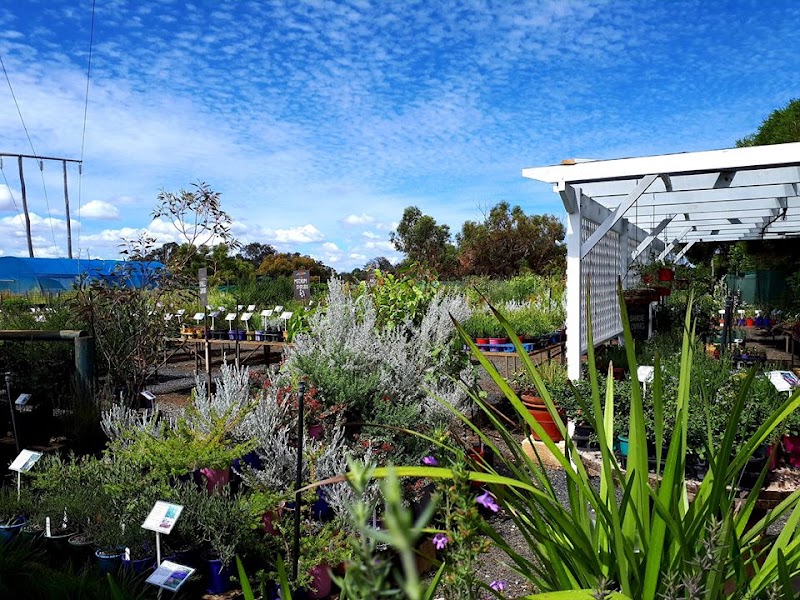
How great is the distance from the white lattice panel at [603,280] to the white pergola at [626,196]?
0.01 meters

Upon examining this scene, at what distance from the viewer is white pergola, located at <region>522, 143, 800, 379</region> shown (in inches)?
185

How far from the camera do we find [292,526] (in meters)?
2.53

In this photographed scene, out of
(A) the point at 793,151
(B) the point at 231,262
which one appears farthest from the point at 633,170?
(B) the point at 231,262

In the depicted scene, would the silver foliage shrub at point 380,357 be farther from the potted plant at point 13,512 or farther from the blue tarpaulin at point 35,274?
the blue tarpaulin at point 35,274

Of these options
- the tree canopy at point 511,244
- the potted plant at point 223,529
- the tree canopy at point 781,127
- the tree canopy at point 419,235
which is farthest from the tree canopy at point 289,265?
the potted plant at point 223,529

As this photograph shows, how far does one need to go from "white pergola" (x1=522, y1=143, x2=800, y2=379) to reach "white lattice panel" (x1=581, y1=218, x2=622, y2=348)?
0.4 inches

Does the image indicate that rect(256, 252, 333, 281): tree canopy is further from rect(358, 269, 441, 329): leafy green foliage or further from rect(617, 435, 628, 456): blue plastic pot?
rect(617, 435, 628, 456): blue plastic pot

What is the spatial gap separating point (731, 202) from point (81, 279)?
25.4 feet

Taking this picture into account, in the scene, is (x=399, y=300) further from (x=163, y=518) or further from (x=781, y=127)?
(x=781, y=127)

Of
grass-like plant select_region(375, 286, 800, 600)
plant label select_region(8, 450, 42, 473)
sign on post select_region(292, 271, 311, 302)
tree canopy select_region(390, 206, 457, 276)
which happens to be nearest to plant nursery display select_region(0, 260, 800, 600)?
grass-like plant select_region(375, 286, 800, 600)

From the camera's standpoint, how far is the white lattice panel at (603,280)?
250 inches

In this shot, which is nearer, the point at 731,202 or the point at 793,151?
the point at 793,151

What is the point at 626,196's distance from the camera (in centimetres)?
550

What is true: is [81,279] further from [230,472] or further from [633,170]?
[633,170]
